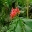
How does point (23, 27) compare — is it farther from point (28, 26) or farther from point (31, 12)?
point (31, 12)

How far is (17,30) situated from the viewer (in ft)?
3.98

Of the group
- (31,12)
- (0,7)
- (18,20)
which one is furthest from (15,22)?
(31,12)

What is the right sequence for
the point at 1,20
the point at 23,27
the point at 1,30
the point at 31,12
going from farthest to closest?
1. the point at 31,12
2. the point at 1,20
3. the point at 1,30
4. the point at 23,27

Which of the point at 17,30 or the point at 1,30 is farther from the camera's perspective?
the point at 1,30

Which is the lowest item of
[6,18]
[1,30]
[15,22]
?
[1,30]

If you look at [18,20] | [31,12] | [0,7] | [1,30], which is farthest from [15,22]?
[31,12]

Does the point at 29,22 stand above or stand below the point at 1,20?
above

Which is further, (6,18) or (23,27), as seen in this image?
(6,18)

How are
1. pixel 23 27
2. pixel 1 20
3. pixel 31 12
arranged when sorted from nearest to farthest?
pixel 23 27
pixel 1 20
pixel 31 12

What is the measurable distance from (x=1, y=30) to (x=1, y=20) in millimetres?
172

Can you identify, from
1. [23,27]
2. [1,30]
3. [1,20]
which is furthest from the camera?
[1,20]

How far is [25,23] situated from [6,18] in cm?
69

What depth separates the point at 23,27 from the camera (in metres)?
1.19

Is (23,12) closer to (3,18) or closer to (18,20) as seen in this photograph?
(3,18)
